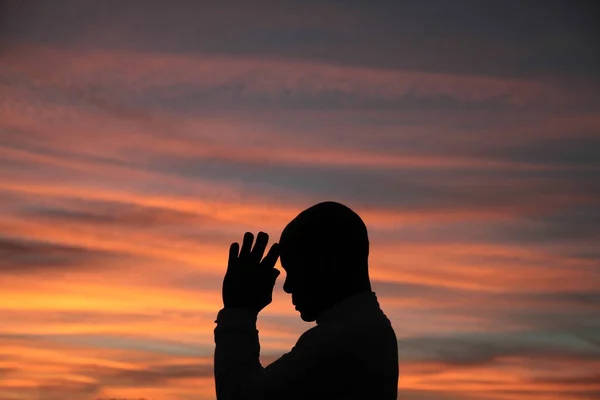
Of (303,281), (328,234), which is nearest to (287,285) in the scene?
(303,281)

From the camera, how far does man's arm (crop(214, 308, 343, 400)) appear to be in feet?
14.4

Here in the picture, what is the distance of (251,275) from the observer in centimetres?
476

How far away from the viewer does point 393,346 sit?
183 inches

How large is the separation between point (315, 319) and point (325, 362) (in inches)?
15.7

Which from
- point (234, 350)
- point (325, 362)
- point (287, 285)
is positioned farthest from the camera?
point (287, 285)

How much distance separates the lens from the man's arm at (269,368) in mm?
4379

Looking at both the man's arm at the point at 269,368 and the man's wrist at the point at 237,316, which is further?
the man's wrist at the point at 237,316

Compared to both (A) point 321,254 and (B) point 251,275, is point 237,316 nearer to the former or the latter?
(B) point 251,275

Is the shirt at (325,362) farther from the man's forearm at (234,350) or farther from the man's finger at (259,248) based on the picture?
the man's finger at (259,248)

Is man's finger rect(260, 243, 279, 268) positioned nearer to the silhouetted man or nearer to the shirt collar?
the silhouetted man

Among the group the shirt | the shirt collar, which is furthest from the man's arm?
the shirt collar

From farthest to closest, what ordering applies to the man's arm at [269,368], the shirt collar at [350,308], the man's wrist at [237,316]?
the man's wrist at [237,316], the shirt collar at [350,308], the man's arm at [269,368]

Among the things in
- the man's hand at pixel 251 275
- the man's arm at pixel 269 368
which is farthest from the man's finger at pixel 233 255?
the man's arm at pixel 269 368

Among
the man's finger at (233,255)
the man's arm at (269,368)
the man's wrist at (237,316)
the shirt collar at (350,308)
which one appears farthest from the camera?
the man's finger at (233,255)
